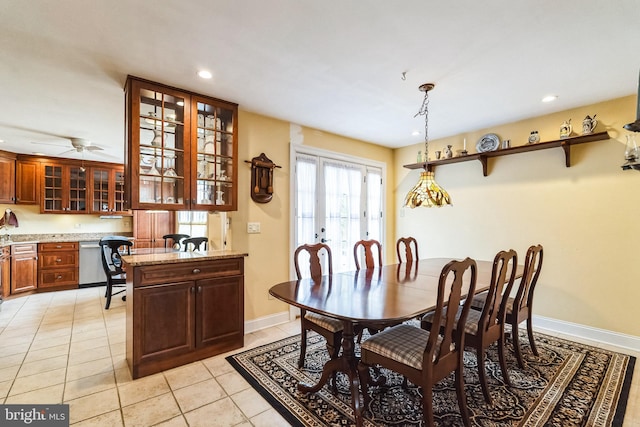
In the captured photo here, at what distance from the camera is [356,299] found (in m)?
1.88

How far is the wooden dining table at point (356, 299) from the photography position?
63.8 inches

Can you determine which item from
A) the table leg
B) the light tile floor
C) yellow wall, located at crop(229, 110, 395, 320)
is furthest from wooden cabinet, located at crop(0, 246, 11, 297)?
the table leg

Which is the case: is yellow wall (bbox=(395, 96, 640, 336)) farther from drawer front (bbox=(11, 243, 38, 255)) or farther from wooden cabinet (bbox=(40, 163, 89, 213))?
drawer front (bbox=(11, 243, 38, 255))

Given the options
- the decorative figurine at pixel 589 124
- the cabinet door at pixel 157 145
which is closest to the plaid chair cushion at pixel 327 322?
Answer: the cabinet door at pixel 157 145

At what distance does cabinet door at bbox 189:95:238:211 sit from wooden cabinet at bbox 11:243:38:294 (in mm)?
4237

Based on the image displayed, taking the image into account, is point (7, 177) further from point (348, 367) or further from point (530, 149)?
point (530, 149)

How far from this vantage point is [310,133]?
3900 mm

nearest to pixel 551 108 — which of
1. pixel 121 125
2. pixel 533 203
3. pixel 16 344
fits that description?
pixel 533 203

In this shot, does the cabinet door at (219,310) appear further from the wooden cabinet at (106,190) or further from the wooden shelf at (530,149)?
the wooden cabinet at (106,190)

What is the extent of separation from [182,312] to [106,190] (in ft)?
15.4

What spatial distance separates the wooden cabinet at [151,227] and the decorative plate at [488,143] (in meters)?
5.79

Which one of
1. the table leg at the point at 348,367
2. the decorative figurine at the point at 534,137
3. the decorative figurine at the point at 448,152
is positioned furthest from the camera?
the decorative figurine at the point at 448,152

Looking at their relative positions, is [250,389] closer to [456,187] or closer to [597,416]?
[597,416]

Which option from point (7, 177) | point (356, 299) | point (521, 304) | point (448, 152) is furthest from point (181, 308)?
point (7, 177)
